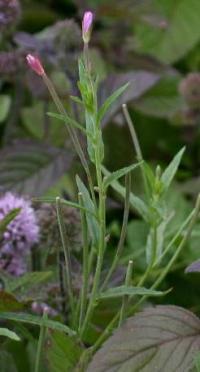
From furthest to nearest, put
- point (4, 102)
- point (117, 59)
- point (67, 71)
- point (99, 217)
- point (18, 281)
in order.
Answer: point (117, 59)
point (4, 102)
point (67, 71)
point (18, 281)
point (99, 217)

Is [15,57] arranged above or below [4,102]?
above

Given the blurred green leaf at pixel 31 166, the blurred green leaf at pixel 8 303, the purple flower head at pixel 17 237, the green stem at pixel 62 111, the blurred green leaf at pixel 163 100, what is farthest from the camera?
the blurred green leaf at pixel 163 100

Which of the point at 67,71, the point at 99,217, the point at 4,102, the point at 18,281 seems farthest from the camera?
the point at 4,102

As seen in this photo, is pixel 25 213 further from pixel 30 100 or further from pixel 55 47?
pixel 30 100

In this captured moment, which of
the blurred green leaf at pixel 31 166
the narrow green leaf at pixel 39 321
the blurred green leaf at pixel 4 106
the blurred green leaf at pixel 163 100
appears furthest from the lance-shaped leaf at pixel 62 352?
the blurred green leaf at pixel 163 100

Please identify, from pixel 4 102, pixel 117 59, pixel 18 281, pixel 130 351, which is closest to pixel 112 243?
pixel 4 102

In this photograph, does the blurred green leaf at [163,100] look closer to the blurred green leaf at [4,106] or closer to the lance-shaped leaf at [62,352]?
the blurred green leaf at [4,106]
